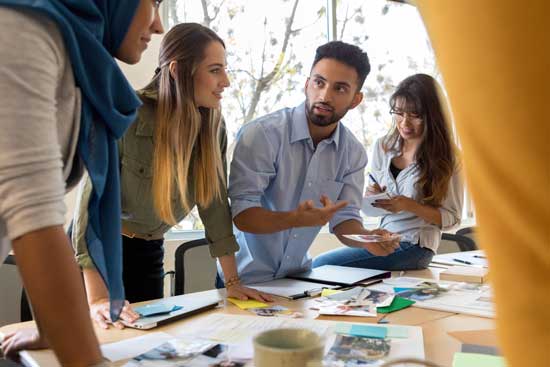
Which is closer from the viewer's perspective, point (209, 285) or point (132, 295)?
point (132, 295)

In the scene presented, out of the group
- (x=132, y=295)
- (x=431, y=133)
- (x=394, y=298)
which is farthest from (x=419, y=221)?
(x=132, y=295)

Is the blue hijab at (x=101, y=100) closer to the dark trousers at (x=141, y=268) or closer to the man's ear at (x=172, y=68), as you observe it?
the dark trousers at (x=141, y=268)

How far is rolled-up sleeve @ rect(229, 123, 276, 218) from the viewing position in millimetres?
1929

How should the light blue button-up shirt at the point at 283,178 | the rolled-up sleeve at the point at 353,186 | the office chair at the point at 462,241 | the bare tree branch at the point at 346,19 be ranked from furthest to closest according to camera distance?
1. the bare tree branch at the point at 346,19
2. the office chair at the point at 462,241
3. the rolled-up sleeve at the point at 353,186
4. the light blue button-up shirt at the point at 283,178

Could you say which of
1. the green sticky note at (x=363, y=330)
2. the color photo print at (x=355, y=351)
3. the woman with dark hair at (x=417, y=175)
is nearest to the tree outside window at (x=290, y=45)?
the woman with dark hair at (x=417, y=175)

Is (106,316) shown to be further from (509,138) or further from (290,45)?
(290,45)

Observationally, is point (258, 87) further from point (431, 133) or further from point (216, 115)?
point (216, 115)

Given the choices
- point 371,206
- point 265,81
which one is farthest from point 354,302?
point 265,81

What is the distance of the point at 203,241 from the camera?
2.29m

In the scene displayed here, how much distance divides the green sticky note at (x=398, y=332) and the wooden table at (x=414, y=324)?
5 centimetres

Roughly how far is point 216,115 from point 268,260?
0.61 m

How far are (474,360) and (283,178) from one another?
1.19m

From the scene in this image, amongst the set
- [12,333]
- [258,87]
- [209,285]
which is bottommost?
[209,285]

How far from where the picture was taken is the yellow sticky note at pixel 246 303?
→ 1.50 m
